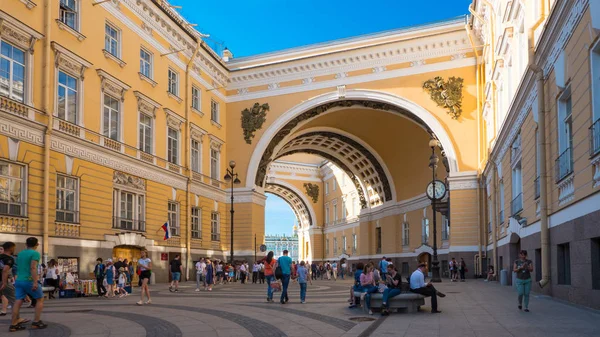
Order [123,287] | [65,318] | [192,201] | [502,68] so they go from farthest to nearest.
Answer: [192,201]
[502,68]
[123,287]
[65,318]

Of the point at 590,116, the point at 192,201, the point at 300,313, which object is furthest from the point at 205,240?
the point at 590,116

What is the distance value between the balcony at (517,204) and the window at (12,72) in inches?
641

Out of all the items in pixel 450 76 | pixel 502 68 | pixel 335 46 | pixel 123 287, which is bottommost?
pixel 123 287

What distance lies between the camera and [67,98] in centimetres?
2316

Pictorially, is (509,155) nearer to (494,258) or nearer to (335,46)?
(494,258)

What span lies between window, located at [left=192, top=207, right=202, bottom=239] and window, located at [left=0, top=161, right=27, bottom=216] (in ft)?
46.8

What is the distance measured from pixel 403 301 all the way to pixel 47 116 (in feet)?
46.4

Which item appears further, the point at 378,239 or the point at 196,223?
the point at 378,239

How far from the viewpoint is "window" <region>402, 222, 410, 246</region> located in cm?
4594

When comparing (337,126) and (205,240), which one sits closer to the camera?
(205,240)

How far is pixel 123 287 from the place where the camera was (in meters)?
20.8

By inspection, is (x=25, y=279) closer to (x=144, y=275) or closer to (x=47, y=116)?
(x=144, y=275)

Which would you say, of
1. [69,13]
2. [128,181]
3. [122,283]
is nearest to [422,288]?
[122,283]

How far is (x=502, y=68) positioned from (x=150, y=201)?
53.1ft
